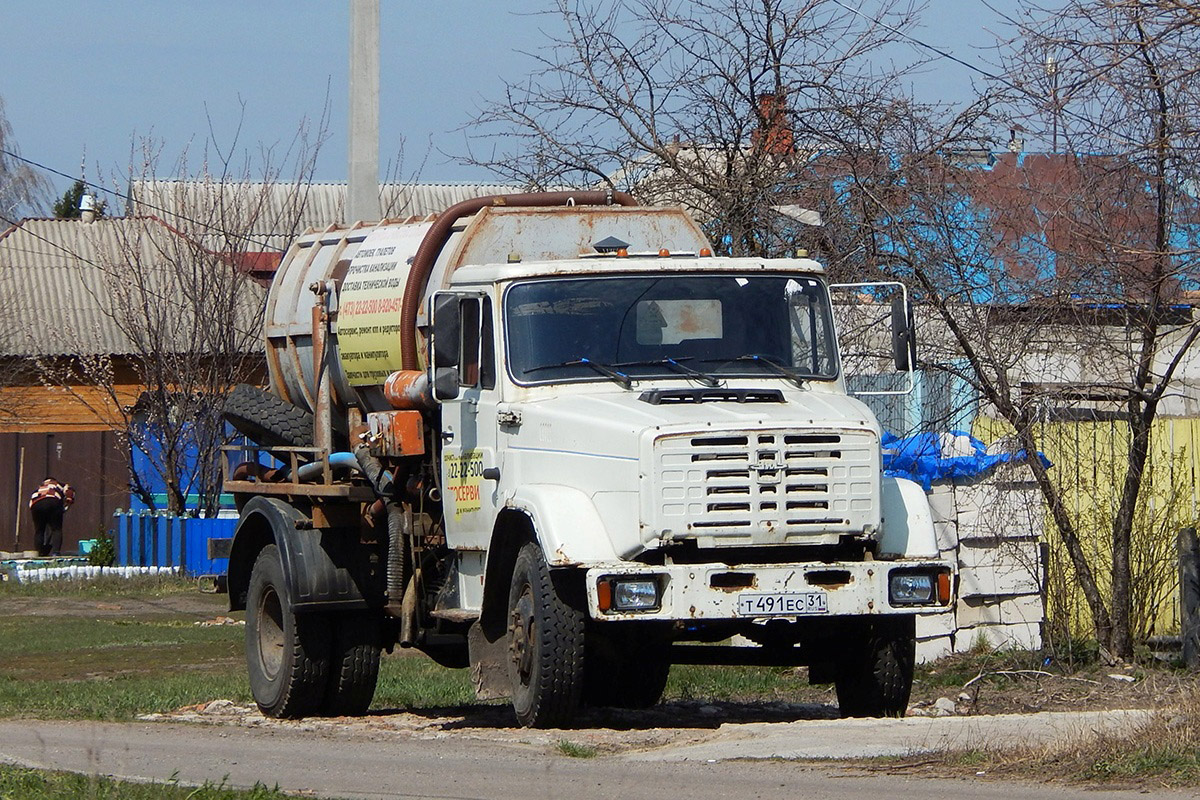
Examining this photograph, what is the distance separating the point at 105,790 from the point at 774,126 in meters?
9.29

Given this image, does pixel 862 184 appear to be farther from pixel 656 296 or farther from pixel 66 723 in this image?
pixel 66 723

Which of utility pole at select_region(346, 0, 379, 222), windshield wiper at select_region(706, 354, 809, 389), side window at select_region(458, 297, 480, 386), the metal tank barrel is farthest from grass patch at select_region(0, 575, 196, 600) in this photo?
windshield wiper at select_region(706, 354, 809, 389)

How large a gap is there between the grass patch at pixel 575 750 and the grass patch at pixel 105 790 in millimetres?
Result: 1483

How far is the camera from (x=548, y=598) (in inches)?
343

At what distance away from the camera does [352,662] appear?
37.2 ft

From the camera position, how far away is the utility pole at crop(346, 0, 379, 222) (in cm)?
1655

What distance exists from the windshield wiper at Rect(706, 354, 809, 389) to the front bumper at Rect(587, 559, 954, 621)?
1.25m

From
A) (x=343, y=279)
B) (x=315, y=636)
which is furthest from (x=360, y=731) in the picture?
(x=343, y=279)

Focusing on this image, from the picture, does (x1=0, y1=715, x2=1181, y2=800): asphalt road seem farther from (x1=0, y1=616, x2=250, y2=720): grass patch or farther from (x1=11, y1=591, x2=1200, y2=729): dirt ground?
(x1=0, y1=616, x2=250, y2=720): grass patch

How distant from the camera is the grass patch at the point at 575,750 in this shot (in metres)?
8.09

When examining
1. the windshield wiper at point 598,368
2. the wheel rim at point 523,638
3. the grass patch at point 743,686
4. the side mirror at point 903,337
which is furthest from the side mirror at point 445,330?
the grass patch at point 743,686

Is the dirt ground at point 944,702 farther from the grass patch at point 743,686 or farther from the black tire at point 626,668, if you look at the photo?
the black tire at point 626,668

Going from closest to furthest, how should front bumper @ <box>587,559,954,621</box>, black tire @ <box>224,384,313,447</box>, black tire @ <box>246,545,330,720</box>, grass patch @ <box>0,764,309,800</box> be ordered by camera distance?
grass patch @ <box>0,764,309,800</box> → front bumper @ <box>587,559,954,621</box> → black tire @ <box>246,545,330,720</box> → black tire @ <box>224,384,313,447</box>

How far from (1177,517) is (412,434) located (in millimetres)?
6335
